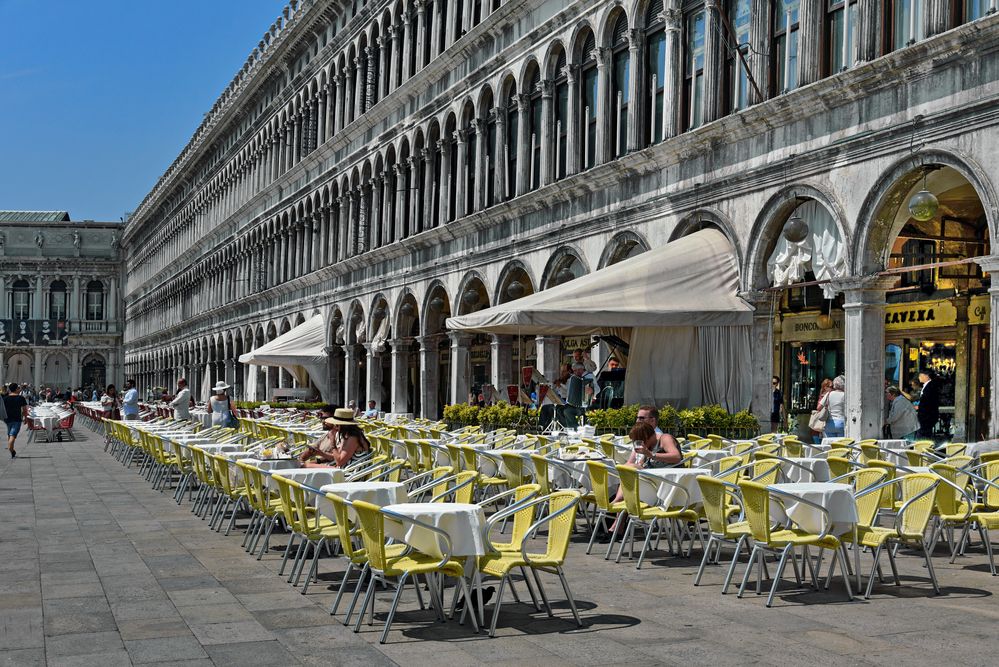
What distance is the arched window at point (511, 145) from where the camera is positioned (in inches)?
1195

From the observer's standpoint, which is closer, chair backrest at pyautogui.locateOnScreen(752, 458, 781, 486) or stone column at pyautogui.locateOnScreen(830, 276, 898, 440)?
chair backrest at pyautogui.locateOnScreen(752, 458, 781, 486)

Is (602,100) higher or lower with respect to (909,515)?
higher

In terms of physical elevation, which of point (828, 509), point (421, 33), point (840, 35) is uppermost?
point (421, 33)

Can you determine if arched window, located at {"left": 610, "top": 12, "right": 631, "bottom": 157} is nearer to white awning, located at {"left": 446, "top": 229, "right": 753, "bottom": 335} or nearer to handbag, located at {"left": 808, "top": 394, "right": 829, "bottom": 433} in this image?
white awning, located at {"left": 446, "top": 229, "right": 753, "bottom": 335}

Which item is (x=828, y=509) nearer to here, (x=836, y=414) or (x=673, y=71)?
(x=836, y=414)

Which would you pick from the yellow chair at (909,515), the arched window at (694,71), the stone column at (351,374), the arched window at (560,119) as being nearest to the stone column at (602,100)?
the arched window at (560,119)

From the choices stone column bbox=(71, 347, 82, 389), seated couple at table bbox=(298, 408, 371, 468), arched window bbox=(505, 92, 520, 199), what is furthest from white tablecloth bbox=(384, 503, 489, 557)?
stone column bbox=(71, 347, 82, 389)

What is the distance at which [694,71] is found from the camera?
2236 centimetres

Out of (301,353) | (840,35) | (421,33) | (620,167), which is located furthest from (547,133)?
(301,353)

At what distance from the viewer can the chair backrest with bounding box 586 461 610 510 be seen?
11.0 metres

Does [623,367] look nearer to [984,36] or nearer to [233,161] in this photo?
[984,36]

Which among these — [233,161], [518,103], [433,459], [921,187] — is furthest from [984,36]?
[233,161]

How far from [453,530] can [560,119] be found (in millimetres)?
21264

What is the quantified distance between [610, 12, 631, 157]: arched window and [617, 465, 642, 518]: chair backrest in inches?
600
